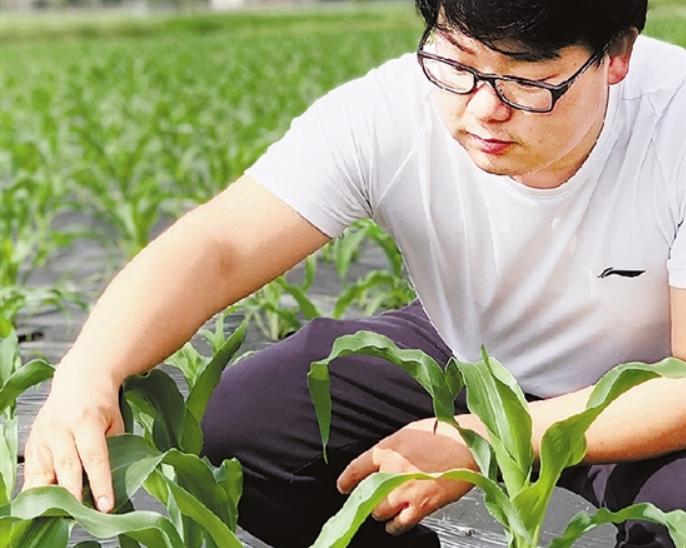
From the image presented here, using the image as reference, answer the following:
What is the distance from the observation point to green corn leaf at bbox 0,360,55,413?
190 cm

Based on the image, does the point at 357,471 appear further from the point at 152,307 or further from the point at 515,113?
the point at 515,113

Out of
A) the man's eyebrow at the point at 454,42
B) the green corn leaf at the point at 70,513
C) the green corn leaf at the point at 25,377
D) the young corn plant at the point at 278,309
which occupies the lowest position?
the young corn plant at the point at 278,309

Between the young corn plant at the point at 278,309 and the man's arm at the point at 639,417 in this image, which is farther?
the young corn plant at the point at 278,309

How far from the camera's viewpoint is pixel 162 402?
191cm

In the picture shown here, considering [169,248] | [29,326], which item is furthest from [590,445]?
[29,326]

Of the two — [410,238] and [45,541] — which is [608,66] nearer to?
[410,238]

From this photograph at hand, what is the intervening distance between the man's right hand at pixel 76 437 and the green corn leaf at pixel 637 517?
581 mm

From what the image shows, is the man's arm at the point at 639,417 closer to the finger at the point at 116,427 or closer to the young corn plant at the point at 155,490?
the young corn plant at the point at 155,490

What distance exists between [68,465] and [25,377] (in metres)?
0.27

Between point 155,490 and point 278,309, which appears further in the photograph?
point 278,309

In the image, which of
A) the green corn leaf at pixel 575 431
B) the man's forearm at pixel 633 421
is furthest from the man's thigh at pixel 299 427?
the green corn leaf at pixel 575 431

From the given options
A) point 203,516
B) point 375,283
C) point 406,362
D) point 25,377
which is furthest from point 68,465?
point 375,283

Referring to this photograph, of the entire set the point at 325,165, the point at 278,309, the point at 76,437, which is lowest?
the point at 278,309

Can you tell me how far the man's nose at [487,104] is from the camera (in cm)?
177
